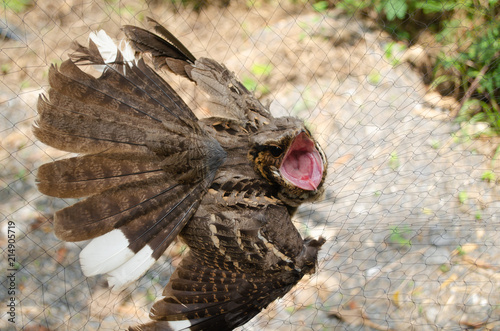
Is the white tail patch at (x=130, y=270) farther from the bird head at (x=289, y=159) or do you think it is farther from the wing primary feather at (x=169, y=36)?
the wing primary feather at (x=169, y=36)

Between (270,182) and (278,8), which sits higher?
(278,8)

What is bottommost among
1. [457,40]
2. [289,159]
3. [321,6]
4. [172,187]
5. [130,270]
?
[130,270]

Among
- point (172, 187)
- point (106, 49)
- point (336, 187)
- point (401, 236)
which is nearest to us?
point (172, 187)

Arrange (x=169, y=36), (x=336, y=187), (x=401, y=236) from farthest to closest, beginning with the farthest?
(x=336, y=187) < (x=401, y=236) < (x=169, y=36)

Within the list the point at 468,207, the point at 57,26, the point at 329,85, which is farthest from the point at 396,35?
the point at 57,26

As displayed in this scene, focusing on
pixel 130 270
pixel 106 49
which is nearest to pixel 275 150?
pixel 130 270

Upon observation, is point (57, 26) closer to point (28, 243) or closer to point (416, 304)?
point (28, 243)

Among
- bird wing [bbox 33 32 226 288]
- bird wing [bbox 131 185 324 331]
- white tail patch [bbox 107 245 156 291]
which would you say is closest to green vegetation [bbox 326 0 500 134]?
bird wing [bbox 131 185 324 331]

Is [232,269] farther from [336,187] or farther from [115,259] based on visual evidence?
[336,187]
